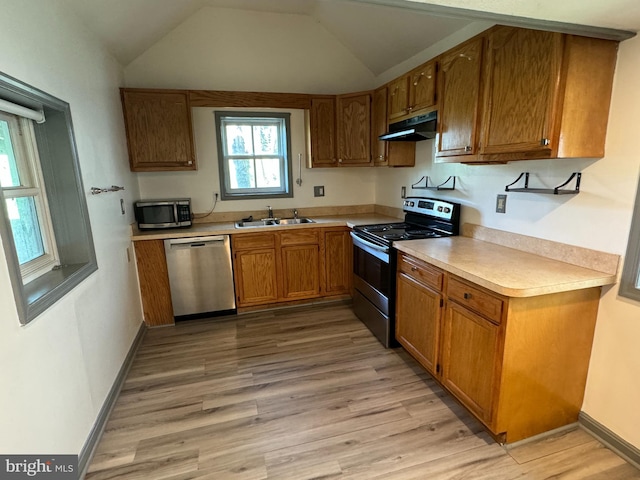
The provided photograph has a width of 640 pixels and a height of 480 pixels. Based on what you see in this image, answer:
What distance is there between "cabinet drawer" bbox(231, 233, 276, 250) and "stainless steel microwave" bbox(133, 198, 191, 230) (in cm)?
57

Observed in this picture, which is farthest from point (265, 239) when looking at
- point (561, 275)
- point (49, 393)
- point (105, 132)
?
point (561, 275)

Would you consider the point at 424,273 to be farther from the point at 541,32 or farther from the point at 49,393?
the point at 49,393

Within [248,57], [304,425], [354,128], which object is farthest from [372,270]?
[248,57]

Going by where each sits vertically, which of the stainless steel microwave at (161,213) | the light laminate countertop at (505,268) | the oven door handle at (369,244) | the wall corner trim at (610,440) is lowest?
the wall corner trim at (610,440)

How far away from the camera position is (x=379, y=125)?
3332 millimetres

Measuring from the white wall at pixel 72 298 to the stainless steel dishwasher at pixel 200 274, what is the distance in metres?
0.39

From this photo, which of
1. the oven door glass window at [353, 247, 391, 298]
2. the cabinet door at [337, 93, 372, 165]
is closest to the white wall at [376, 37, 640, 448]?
the oven door glass window at [353, 247, 391, 298]

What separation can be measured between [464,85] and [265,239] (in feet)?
7.07

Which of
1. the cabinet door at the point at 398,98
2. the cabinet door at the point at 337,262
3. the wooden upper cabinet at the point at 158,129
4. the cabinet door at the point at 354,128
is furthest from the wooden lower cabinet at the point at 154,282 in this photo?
the cabinet door at the point at 398,98

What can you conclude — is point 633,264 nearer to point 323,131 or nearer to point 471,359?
point 471,359

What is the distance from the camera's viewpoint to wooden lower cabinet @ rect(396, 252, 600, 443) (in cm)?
164

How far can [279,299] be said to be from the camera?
11.5 feet

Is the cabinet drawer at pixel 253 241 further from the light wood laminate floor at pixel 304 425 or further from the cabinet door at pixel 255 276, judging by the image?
the light wood laminate floor at pixel 304 425

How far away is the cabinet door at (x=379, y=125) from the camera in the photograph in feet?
10.5
